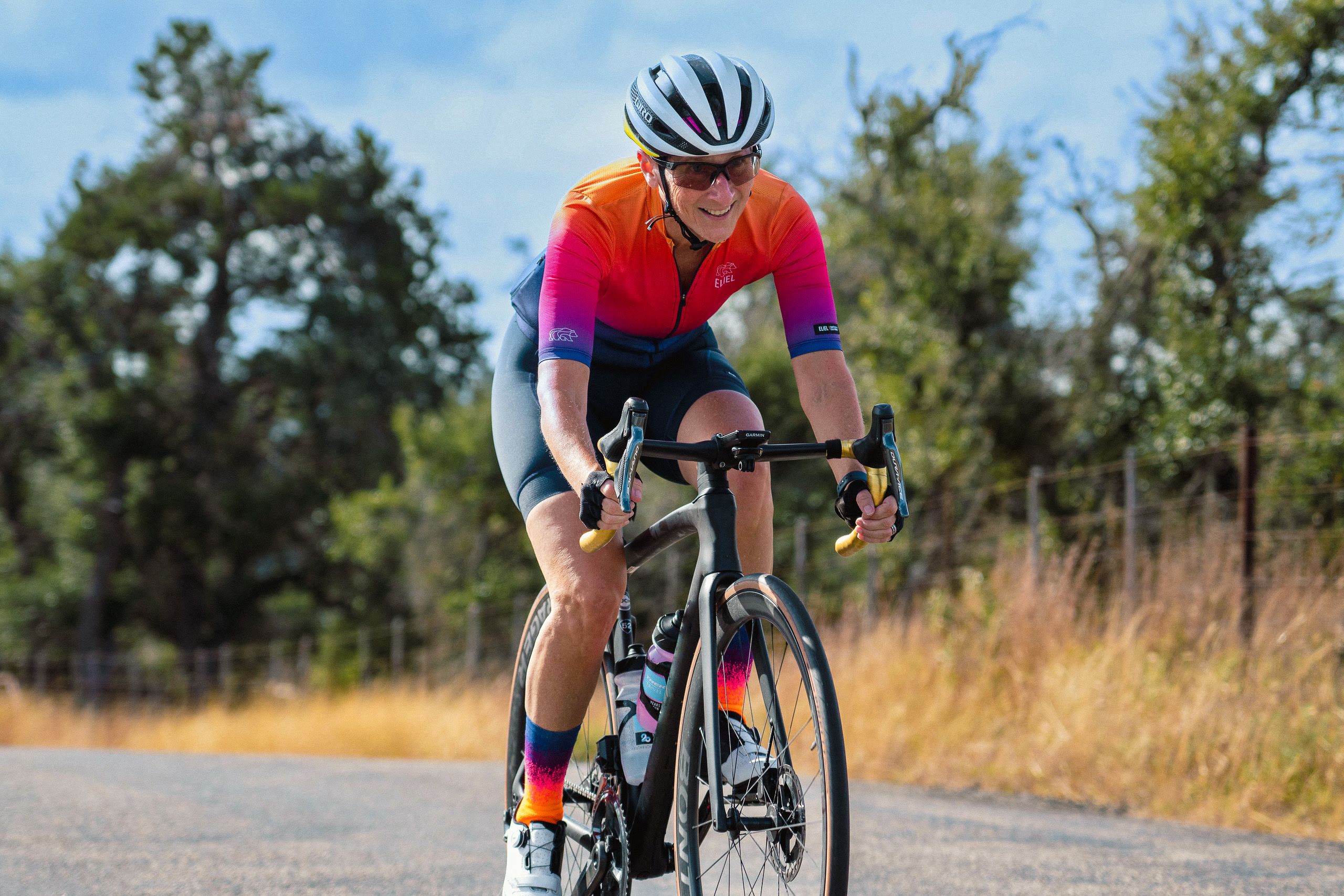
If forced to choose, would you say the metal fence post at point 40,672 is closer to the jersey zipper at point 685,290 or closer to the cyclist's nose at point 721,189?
the jersey zipper at point 685,290

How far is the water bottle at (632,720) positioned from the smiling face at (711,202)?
1101mm

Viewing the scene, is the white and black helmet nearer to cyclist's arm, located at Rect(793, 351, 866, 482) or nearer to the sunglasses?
the sunglasses

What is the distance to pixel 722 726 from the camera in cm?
Answer: 266

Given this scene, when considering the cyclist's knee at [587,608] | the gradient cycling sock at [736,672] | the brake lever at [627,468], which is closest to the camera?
the brake lever at [627,468]

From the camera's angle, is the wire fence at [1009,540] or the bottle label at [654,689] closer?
the bottle label at [654,689]

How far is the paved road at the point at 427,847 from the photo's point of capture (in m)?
3.93

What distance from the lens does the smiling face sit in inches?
115

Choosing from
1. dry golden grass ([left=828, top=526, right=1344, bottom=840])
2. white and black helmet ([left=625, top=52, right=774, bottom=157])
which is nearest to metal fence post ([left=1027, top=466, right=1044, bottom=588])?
dry golden grass ([left=828, top=526, right=1344, bottom=840])

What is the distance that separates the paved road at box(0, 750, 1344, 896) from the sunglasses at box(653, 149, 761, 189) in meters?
2.11

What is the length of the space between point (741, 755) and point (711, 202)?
1.23m

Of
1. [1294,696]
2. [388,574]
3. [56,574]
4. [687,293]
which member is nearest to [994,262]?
[1294,696]

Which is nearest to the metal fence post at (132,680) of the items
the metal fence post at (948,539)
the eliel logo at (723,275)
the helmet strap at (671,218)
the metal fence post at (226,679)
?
the metal fence post at (226,679)

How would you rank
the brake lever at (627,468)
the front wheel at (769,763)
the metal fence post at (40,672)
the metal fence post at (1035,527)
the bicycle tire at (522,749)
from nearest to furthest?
1. the front wheel at (769,763)
2. the brake lever at (627,468)
3. the bicycle tire at (522,749)
4. the metal fence post at (1035,527)
5. the metal fence post at (40,672)

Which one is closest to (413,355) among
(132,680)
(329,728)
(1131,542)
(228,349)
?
(228,349)
